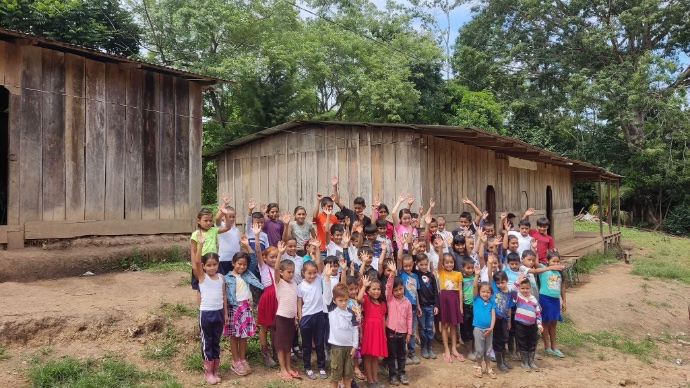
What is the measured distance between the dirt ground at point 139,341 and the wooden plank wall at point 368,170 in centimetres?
381

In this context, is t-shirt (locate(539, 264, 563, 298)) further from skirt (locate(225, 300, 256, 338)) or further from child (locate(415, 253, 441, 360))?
skirt (locate(225, 300, 256, 338))

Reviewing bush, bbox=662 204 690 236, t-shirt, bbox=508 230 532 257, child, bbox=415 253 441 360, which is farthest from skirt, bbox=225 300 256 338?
bush, bbox=662 204 690 236

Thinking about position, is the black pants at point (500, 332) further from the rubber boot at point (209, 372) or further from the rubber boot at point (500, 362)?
the rubber boot at point (209, 372)

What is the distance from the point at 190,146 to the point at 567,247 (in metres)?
10.8

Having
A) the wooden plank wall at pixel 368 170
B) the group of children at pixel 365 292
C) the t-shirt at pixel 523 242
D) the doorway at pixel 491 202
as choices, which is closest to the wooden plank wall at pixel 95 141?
the wooden plank wall at pixel 368 170

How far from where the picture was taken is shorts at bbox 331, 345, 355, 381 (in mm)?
4941

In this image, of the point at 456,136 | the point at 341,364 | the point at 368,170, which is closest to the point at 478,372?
the point at 341,364

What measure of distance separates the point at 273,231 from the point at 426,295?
2.10 meters

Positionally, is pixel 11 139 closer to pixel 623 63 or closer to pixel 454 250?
pixel 454 250

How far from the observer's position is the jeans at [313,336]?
5418 mm

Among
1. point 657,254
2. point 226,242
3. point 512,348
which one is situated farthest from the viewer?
point 657,254

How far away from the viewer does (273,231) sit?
6484mm

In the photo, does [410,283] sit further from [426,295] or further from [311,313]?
[311,313]

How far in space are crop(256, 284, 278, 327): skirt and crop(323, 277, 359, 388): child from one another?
0.78m
